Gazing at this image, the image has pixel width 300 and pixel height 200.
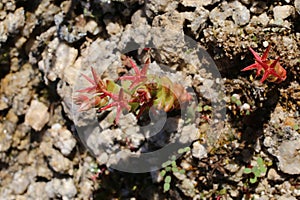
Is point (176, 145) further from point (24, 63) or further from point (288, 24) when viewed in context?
point (24, 63)

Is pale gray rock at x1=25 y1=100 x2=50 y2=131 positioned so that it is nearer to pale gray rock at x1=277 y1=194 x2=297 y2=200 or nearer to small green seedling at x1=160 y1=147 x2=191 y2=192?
small green seedling at x1=160 y1=147 x2=191 y2=192

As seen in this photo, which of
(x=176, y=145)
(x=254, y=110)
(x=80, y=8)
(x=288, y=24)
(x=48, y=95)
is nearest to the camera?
(x=288, y=24)

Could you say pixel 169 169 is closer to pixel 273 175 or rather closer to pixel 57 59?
pixel 273 175

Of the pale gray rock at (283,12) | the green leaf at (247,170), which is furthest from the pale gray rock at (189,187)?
the pale gray rock at (283,12)

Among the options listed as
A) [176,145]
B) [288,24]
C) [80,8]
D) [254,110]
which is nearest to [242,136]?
[254,110]

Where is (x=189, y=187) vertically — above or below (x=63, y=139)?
below

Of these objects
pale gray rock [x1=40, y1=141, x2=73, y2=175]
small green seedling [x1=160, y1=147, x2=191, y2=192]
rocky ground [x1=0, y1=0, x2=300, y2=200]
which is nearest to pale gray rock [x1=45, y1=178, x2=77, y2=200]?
rocky ground [x1=0, y1=0, x2=300, y2=200]

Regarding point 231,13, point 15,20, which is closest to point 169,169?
point 231,13
